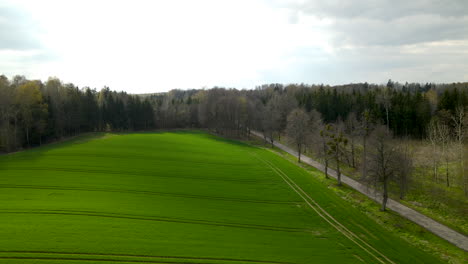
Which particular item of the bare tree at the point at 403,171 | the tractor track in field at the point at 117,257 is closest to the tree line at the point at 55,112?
the tractor track in field at the point at 117,257

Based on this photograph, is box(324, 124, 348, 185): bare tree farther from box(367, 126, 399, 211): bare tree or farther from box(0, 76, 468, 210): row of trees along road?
box(367, 126, 399, 211): bare tree

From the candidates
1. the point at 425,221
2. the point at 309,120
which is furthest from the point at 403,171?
the point at 309,120

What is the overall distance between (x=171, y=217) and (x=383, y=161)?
29.1 metres

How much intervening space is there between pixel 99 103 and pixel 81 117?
69.8 ft

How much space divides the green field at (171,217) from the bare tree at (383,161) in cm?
570

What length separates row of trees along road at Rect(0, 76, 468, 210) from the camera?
42719 mm

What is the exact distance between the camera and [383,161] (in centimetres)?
3672

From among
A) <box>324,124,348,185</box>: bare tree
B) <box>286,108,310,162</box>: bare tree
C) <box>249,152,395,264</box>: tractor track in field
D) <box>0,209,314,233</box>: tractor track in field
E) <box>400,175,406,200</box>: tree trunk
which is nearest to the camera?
<box>249,152,395,264</box>: tractor track in field

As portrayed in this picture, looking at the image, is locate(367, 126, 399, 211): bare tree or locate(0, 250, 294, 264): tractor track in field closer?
locate(0, 250, 294, 264): tractor track in field

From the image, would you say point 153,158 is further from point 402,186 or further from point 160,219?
point 402,186

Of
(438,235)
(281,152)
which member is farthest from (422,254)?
(281,152)

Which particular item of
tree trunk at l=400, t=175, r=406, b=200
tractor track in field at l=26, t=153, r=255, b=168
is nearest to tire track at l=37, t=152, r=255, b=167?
tractor track in field at l=26, t=153, r=255, b=168

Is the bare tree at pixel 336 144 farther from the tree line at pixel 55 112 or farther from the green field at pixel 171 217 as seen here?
the tree line at pixel 55 112

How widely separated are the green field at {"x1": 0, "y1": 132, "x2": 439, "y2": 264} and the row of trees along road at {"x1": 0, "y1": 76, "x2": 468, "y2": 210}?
31.3 feet
